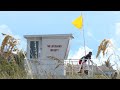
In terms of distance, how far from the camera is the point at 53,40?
9.24m
